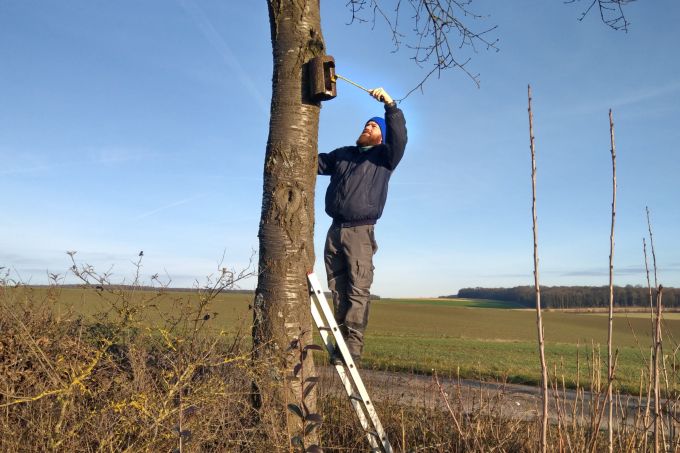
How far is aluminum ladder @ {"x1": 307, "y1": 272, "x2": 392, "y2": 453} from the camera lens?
3600 millimetres

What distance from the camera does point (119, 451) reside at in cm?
289

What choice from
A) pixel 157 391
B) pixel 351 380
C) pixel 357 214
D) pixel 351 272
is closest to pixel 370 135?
pixel 357 214

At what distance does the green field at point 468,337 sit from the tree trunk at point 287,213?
24 centimetres

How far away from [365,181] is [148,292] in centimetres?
199

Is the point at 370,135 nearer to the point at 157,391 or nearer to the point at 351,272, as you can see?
the point at 351,272

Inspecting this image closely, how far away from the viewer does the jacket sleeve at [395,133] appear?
4.64 meters

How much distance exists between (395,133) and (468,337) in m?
20.9

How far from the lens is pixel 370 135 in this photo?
5.08 metres

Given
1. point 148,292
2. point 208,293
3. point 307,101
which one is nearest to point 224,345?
point 208,293

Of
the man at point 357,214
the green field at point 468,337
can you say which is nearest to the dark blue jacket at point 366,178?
the man at point 357,214

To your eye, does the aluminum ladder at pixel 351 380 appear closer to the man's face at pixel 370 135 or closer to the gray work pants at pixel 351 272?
the gray work pants at pixel 351 272

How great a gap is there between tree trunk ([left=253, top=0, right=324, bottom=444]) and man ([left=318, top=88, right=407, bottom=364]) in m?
0.74

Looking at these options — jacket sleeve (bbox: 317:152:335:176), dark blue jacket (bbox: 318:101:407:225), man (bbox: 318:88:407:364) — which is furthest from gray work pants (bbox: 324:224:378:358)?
jacket sleeve (bbox: 317:152:335:176)

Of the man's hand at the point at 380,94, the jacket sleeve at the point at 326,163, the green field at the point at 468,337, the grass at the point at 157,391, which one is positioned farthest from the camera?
the jacket sleeve at the point at 326,163
